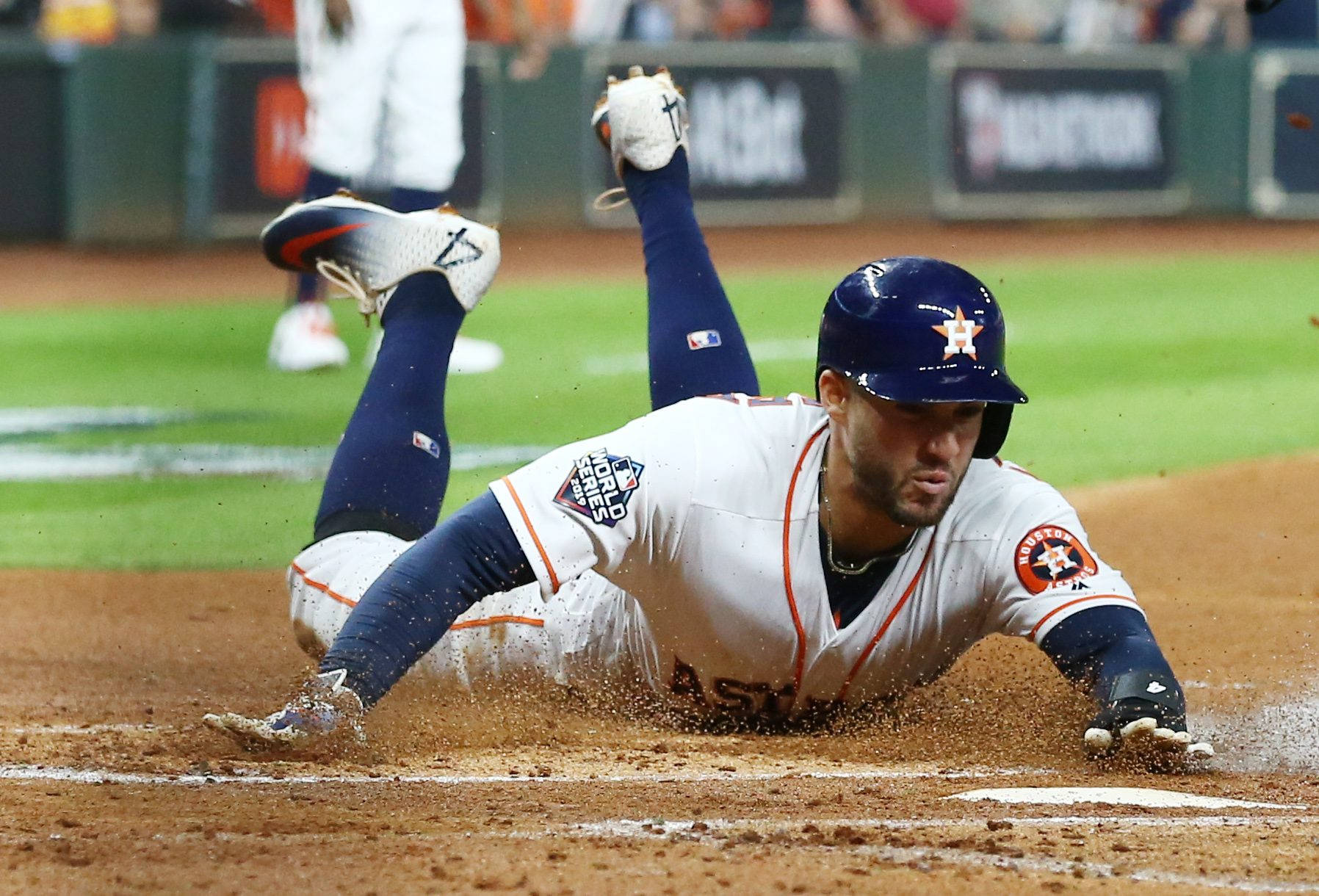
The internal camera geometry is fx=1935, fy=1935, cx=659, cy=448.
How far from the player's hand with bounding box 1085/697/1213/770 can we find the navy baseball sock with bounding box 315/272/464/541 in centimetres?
154

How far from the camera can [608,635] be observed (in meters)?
3.69

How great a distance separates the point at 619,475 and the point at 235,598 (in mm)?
2120

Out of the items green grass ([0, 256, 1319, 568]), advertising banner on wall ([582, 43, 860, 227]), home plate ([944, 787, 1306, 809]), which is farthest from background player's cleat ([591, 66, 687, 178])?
advertising banner on wall ([582, 43, 860, 227])

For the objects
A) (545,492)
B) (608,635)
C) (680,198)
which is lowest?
(608,635)

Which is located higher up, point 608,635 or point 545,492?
point 545,492

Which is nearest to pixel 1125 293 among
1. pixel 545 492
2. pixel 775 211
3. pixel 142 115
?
pixel 775 211

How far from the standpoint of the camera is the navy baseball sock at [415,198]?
7.67 meters

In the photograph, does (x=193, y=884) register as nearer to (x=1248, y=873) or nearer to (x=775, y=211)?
(x=1248, y=873)

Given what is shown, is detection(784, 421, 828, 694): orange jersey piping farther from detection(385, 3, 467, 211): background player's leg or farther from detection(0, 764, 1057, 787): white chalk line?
detection(385, 3, 467, 211): background player's leg

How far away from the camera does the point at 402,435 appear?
13.5 ft

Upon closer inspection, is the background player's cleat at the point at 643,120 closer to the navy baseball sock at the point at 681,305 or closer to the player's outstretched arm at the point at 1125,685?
the navy baseball sock at the point at 681,305

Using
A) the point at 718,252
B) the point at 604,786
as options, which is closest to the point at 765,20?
the point at 718,252

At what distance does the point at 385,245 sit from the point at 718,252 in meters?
9.10

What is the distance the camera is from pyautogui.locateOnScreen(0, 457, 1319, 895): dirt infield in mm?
2479
